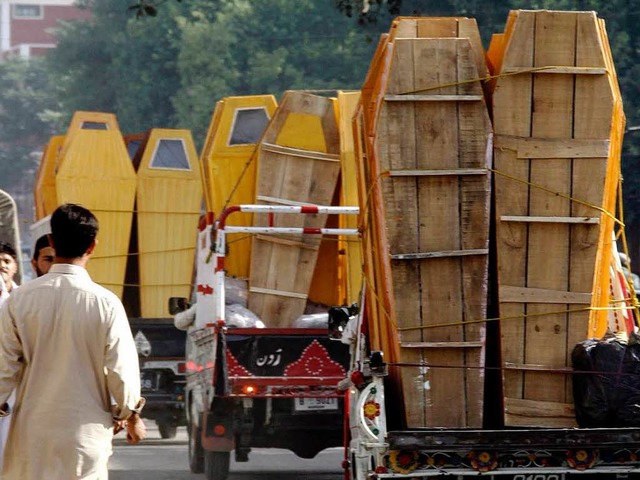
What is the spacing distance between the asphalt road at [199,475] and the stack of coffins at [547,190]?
600 cm

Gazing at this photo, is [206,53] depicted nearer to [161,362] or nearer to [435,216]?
[161,362]

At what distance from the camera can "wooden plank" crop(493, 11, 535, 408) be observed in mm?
7516

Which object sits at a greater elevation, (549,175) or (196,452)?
(549,175)

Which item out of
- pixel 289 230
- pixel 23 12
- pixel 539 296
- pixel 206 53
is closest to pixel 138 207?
pixel 289 230

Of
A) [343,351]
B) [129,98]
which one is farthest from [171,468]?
[129,98]

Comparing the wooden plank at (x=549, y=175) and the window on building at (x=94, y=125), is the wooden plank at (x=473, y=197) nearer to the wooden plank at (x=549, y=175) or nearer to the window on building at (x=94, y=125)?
the wooden plank at (x=549, y=175)

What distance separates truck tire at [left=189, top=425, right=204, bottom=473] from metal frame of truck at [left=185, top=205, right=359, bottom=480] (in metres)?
0.91

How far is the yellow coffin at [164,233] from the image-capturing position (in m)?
17.2

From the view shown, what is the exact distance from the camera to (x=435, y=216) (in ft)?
24.5

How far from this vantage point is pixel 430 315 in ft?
24.7

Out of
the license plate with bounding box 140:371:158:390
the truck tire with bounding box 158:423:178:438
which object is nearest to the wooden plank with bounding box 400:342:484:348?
the license plate with bounding box 140:371:158:390

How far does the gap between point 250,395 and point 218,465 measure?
3.40 feet

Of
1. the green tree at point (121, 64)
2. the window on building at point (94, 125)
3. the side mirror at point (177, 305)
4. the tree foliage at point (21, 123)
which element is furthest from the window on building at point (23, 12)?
the side mirror at point (177, 305)

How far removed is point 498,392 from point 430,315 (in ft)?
1.94
